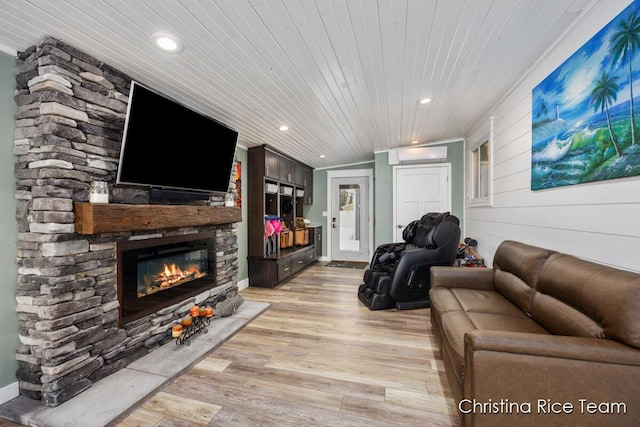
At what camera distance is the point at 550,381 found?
105cm

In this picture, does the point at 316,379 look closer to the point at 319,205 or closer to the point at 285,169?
the point at 285,169

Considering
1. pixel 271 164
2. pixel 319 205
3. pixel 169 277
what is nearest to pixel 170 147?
pixel 169 277

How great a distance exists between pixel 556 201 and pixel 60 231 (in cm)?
334

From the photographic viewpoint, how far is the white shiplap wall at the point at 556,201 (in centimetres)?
136

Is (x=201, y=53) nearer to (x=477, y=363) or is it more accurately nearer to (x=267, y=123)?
(x=267, y=123)

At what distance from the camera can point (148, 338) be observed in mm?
2197

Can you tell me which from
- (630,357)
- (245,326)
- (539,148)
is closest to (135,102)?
(245,326)

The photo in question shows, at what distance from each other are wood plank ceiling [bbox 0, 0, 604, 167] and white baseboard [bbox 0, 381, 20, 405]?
214cm

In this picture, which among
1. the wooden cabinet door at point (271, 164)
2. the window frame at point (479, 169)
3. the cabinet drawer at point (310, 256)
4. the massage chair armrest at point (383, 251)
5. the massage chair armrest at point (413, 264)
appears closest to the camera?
the massage chair armrest at point (413, 264)

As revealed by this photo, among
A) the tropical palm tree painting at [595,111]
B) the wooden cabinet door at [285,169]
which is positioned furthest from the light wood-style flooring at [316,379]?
the wooden cabinet door at [285,169]

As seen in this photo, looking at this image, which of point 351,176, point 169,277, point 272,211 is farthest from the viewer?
point 351,176

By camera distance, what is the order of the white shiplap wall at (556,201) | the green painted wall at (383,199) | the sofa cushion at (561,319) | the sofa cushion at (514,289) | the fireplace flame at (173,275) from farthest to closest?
the green painted wall at (383,199), the fireplace flame at (173,275), the sofa cushion at (514,289), the white shiplap wall at (556,201), the sofa cushion at (561,319)

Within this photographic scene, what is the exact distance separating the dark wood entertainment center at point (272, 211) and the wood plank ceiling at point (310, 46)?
1.25 m

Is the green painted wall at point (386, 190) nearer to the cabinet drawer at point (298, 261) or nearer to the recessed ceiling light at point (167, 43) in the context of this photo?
the cabinet drawer at point (298, 261)
